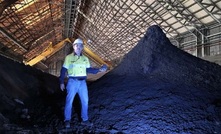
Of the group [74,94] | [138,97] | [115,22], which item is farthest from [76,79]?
[115,22]

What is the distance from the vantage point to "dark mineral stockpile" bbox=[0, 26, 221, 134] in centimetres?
465

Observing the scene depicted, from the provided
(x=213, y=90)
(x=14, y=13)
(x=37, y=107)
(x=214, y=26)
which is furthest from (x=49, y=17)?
(x=213, y=90)

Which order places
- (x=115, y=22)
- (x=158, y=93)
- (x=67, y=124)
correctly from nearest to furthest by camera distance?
1. (x=67, y=124)
2. (x=158, y=93)
3. (x=115, y=22)

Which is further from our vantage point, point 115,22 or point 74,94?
point 115,22

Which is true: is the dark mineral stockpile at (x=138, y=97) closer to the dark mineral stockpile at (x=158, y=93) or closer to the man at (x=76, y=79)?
the dark mineral stockpile at (x=158, y=93)

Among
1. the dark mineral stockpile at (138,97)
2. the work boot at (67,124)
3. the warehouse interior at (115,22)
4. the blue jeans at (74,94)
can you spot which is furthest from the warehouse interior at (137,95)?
the warehouse interior at (115,22)

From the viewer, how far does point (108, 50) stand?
87.1 feet

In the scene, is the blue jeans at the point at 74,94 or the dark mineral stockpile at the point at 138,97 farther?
the blue jeans at the point at 74,94

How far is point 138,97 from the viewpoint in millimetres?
5488

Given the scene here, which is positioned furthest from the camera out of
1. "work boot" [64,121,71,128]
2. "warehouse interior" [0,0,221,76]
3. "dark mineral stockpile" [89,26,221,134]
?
"warehouse interior" [0,0,221,76]

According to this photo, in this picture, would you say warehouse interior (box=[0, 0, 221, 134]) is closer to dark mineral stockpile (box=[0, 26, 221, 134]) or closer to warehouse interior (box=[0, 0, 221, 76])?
dark mineral stockpile (box=[0, 26, 221, 134])

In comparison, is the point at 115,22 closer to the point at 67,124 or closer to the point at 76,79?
the point at 76,79

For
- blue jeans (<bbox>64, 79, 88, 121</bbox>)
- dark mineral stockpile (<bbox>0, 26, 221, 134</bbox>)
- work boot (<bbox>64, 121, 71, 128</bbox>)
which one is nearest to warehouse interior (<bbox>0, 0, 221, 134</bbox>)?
dark mineral stockpile (<bbox>0, 26, 221, 134</bbox>)

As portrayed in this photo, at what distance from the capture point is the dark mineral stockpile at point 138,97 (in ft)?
15.3
